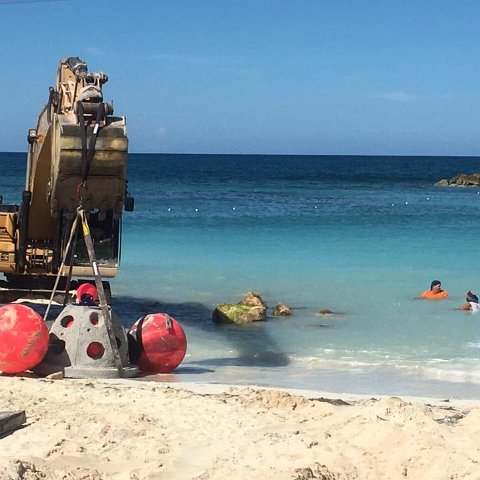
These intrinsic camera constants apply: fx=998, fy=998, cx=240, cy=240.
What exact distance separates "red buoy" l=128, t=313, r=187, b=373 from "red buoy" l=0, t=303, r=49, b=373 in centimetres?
119

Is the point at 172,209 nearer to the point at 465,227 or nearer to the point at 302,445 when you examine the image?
the point at 465,227

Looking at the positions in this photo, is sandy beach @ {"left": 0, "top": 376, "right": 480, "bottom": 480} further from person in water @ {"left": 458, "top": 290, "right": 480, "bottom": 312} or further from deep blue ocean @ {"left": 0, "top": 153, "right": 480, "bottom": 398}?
person in water @ {"left": 458, "top": 290, "right": 480, "bottom": 312}

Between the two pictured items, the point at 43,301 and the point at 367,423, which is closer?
the point at 367,423

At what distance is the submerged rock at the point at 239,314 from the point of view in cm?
1391

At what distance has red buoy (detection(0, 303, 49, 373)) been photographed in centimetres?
895

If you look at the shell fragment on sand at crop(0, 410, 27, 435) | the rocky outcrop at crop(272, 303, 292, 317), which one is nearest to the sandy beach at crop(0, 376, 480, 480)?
the shell fragment on sand at crop(0, 410, 27, 435)

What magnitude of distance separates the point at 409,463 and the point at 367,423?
28.1 inches

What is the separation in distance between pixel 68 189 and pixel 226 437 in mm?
4316

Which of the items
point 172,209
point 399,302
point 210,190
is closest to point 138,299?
point 399,302

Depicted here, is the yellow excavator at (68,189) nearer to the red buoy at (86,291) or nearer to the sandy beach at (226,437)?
the red buoy at (86,291)

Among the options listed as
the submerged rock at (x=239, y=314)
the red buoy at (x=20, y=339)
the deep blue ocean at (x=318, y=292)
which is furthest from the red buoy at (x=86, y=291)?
the red buoy at (x=20, y=339)

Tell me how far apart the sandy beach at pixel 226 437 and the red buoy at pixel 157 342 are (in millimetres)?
1893

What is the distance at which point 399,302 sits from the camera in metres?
16.1

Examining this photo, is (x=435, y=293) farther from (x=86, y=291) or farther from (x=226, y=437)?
(x=226, y=437)
